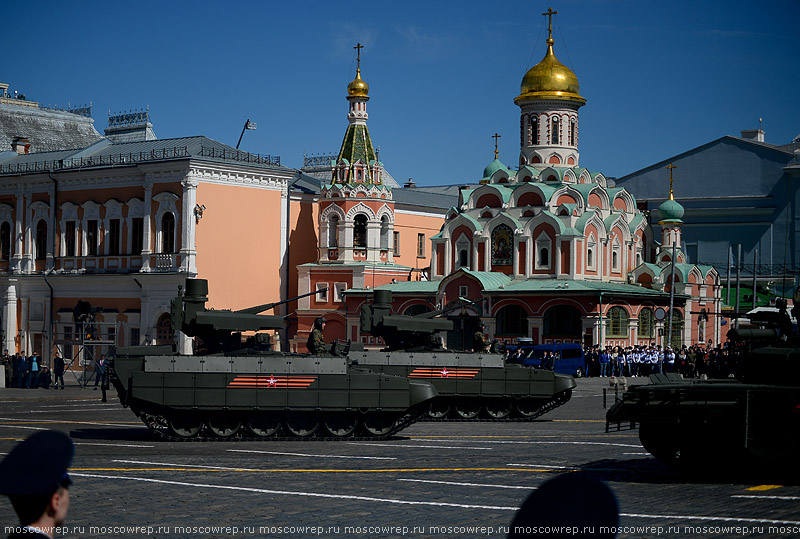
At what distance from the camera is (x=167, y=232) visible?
51.1 meters

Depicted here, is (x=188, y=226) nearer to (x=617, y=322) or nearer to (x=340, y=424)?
(x=617, y=322)

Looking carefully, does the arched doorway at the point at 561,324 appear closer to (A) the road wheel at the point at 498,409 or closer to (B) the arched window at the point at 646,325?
(B) the arched window at the point at 646,325

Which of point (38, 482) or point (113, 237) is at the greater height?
point (113, 237)

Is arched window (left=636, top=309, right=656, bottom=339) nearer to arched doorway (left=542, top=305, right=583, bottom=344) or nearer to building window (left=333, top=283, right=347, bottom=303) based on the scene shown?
arched doorway (left=542, top=305, right=583, bottom=344)

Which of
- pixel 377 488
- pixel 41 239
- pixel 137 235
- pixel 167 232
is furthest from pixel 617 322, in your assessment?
pixel 377 488

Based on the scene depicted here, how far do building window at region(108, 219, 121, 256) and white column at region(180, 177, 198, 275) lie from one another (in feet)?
14.2

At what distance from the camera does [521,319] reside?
169 ft

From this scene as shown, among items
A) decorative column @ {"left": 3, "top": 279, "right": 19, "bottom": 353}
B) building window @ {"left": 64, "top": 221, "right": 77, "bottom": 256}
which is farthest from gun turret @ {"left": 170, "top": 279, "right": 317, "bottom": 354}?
decorative column @ {"left": 3, "top": 279, "right": 19, "bottom": 353}

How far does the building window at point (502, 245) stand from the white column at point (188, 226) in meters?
14.1

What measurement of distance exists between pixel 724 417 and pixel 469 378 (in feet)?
37.1

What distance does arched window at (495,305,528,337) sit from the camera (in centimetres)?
5156

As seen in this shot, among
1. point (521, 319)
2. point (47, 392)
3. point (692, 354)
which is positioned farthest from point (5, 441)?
point (521, 319)

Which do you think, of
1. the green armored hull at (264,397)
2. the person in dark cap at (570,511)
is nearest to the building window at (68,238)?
the green armored hull at (264,397)

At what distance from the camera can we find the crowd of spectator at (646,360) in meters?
43.4
